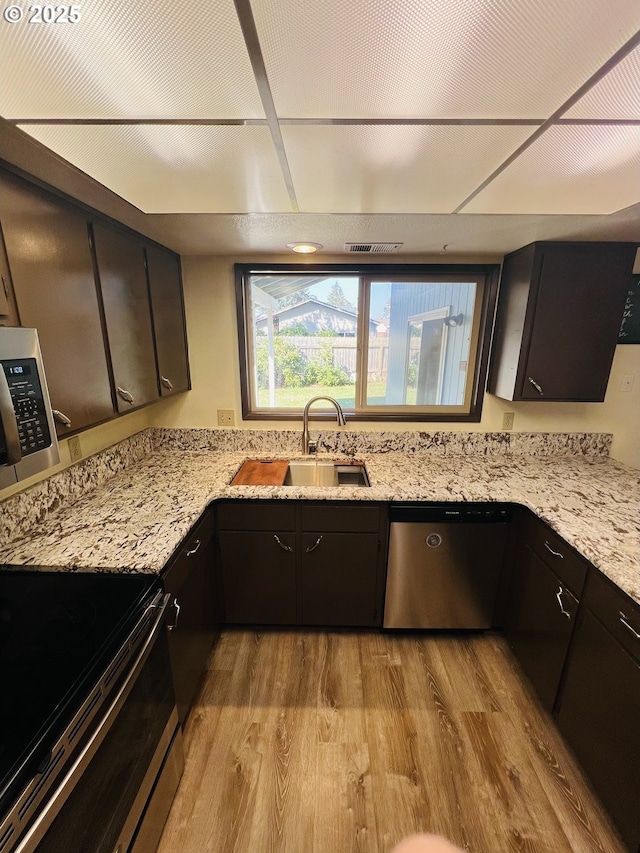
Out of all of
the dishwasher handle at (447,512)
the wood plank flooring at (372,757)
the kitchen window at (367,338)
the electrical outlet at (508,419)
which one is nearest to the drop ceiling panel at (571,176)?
the kitchen window at (367,338)

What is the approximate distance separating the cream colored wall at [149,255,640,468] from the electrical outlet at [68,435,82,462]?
0.68 meters

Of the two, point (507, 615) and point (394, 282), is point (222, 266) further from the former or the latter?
point (507, 615)

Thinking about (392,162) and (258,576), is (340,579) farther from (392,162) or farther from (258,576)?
(392,162)

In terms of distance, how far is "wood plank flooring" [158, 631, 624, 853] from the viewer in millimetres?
1222

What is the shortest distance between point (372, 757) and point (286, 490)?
3.81 feet

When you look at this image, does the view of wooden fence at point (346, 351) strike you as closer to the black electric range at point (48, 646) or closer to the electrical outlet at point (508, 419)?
the electrical outlet at point (508, 419)

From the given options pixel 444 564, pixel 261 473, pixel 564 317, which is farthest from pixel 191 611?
pixel 564 317

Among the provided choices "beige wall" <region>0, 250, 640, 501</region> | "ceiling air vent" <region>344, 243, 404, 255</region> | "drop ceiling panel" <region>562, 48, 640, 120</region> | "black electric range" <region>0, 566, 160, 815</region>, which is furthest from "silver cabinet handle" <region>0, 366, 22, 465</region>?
"ceiling air vent" <region>344, 243, 404, 255</region>

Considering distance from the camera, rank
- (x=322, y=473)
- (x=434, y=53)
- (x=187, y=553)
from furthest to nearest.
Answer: (x=322, y=473) → (x=187, y=553) → (x=434, y=53)

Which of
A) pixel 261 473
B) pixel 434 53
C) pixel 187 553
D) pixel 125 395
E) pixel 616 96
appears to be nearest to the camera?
pixel 434 53

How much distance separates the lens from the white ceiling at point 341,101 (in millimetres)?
597

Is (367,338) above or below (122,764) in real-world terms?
above

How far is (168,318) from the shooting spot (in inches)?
78.0

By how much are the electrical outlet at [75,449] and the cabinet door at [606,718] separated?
7.41 ft
